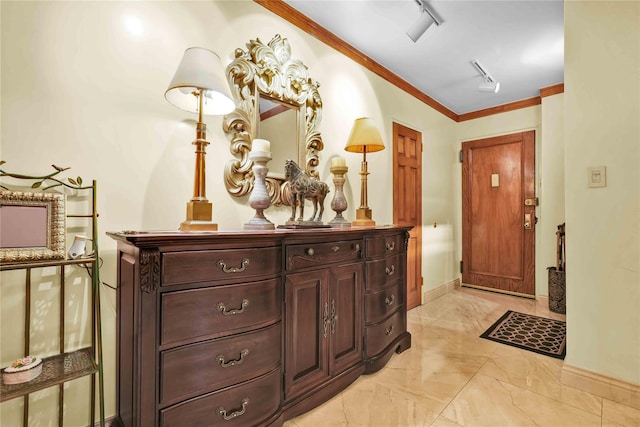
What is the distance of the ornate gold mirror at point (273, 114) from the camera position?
6.02 ft

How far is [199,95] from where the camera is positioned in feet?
4.92

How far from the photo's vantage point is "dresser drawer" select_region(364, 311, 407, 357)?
1927mm

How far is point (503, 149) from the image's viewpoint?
13.1 ft

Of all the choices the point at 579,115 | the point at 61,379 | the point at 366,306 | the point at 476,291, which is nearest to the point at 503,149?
the point at 476,291

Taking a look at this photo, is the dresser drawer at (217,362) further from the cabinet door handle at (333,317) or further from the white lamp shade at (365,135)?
the white lamp shade at (365,135)

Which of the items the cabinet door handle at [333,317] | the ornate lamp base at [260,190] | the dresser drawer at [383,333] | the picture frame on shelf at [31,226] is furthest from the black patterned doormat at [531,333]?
the picture frame on shelf at [31,226]

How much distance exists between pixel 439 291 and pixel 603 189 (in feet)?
7.86

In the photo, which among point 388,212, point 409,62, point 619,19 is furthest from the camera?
point 388,212

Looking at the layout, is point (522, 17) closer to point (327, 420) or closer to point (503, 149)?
point (503, 149)

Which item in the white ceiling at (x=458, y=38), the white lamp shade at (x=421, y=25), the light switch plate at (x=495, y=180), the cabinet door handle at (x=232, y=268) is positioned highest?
the white ceiling at (x=458, y=38)

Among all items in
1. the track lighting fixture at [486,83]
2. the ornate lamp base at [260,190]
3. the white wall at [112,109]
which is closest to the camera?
the white wall at [112,109]

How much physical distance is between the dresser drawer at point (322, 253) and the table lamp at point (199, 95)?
41 cm

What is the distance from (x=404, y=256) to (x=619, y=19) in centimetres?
189

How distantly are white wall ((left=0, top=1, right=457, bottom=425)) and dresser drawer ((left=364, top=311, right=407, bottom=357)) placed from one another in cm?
97
